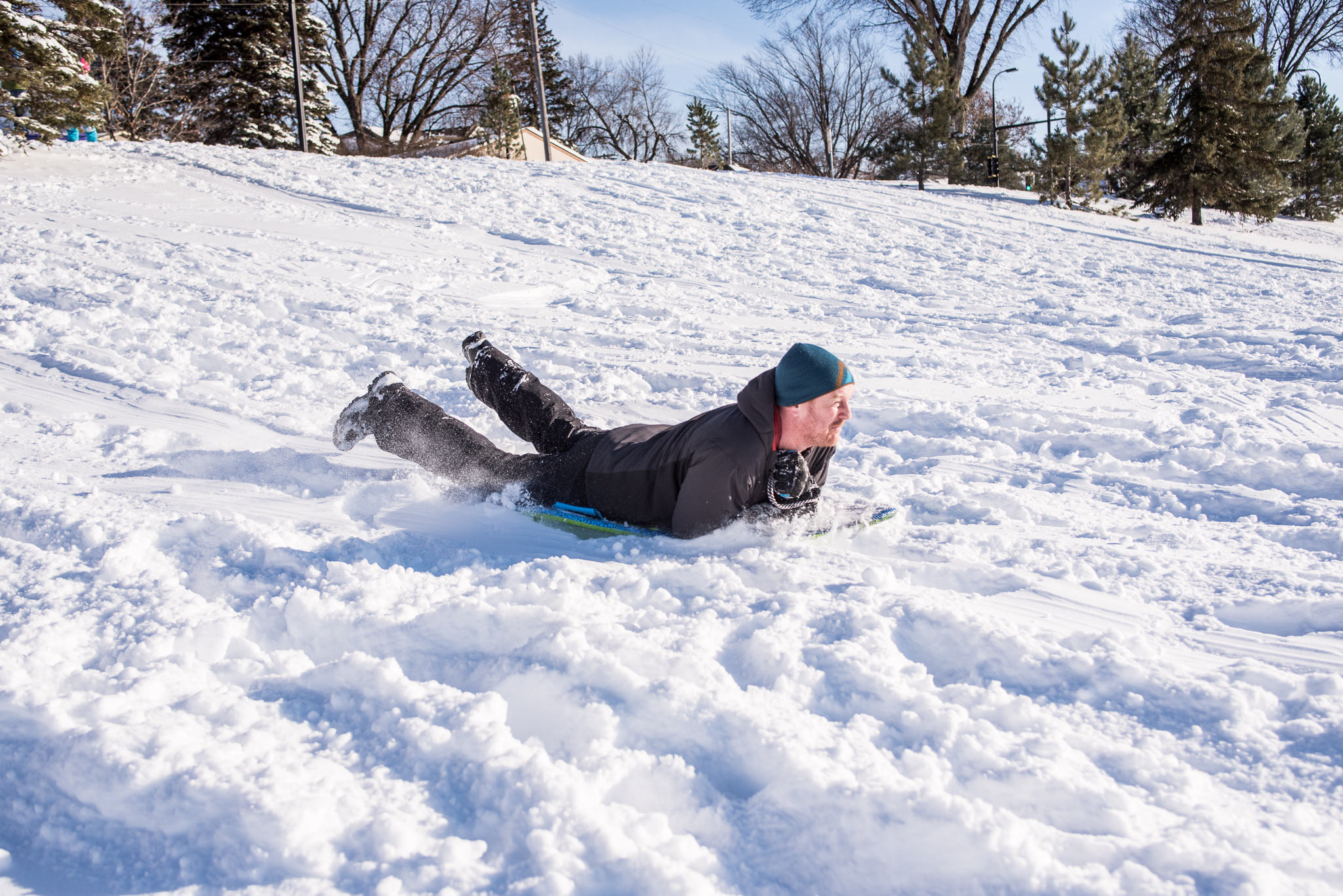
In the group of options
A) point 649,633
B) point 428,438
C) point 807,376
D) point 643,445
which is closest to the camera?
point 649,633

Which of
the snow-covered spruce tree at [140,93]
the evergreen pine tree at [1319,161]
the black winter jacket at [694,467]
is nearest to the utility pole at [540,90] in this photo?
the snow-covered spruce tree at [140,93]

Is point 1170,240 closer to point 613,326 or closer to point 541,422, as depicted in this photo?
point 613,326

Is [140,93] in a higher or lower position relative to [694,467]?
higher

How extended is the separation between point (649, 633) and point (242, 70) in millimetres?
23093

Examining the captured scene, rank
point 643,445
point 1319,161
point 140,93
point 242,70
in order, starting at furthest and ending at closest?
point 1319,161, point 242,70, point 140,93, point 643,445

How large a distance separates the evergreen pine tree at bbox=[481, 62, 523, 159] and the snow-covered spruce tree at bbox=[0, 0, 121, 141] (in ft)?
32.9

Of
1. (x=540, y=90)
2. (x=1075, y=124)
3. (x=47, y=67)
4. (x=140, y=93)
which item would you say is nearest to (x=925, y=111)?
(x=1075, y=124)

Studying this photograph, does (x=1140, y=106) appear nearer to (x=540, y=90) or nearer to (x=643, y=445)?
(x=540, y=90)

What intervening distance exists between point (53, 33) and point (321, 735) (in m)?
10.8

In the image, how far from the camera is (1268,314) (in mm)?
5898

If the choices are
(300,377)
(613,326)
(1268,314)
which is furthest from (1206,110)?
(300,377)

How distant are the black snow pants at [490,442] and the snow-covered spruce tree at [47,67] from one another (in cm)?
866

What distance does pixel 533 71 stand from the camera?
2831cm

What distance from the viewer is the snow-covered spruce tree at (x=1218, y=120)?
15.8 m
